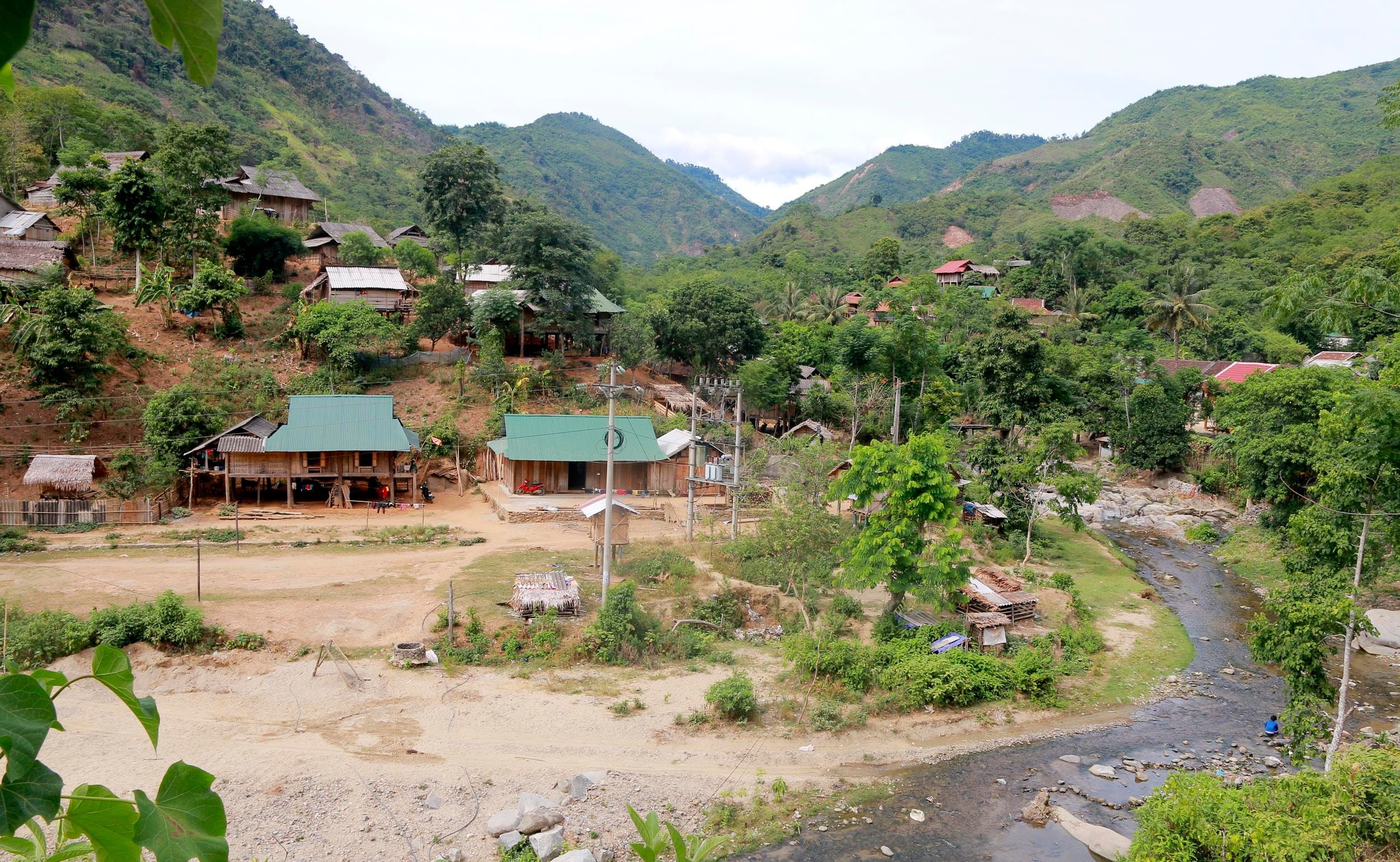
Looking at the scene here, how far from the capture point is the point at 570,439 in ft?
90.4

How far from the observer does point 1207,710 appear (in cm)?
1584

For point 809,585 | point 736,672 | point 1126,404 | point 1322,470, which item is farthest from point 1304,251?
point 736,672

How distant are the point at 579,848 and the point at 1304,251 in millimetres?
57579

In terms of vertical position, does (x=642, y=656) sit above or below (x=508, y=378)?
below

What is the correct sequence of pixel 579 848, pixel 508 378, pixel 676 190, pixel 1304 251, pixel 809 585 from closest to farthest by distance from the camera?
pixel 579 848
pixel 809 585
pixel 508 378
pixel 1304 251
pixel 676 190

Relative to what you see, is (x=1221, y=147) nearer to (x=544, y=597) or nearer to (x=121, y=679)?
(x=544, y=597)

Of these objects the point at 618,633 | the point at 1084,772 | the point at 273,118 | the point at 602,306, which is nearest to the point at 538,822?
the point at 618,633

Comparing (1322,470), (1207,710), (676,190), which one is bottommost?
(1207,710)

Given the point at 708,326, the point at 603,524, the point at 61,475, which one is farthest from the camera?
the point at 708,326

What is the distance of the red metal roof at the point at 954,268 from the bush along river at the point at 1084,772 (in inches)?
1646

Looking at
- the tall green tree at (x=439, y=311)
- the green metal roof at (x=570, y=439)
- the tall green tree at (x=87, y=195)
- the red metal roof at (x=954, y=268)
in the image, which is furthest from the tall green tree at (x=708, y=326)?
the red metal roof at (x=954, y=268)

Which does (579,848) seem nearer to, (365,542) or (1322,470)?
(365,542)

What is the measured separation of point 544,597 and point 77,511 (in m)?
14.2

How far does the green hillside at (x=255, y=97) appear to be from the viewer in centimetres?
5009
